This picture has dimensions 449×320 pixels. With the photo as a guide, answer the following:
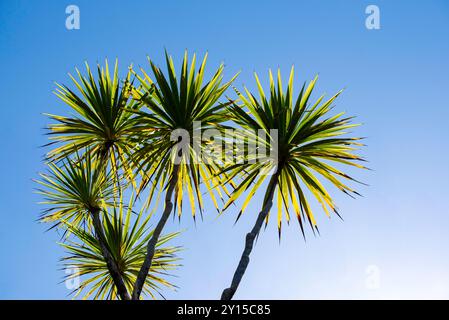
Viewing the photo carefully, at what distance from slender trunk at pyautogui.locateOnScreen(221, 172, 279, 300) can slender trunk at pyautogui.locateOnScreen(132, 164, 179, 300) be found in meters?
1.10

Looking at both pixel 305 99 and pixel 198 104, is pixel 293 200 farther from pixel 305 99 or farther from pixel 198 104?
pixel 198 104

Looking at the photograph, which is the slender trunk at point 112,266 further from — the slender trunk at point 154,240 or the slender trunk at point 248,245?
the slender trunk at point 248,245

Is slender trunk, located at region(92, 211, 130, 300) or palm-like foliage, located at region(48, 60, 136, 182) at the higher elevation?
palm-like foliage, located at region(48, 60, 136, 182)

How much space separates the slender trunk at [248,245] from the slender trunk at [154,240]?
3.62ft

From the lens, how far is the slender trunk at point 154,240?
15.7 feet

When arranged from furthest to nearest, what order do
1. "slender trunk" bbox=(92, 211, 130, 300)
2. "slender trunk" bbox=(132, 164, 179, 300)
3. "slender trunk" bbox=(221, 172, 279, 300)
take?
"slender trunk" bbox=(92, 211, 130, 300), "slender trunk" bbox=(132, 164, 179, 300), "slender trunk" bbox=(221, 172, 279, 300)

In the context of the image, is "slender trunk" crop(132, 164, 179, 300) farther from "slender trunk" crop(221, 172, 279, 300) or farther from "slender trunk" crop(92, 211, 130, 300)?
"slender trunk" crop(221, 172, 279, 300)

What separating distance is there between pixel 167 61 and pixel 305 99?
5.85ft

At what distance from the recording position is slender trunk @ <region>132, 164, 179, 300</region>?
480 cm

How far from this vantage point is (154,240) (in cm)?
503

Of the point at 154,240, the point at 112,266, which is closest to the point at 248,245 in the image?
the point at 154,240

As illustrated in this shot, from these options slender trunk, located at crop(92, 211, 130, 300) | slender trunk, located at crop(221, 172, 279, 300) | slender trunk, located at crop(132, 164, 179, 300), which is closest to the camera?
slender trunk, located at crop(221, 172, 279, 300)

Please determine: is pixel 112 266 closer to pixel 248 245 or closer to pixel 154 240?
pixel 154 240
